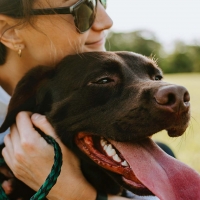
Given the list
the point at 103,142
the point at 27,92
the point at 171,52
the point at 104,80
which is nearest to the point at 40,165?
the point at 103,142

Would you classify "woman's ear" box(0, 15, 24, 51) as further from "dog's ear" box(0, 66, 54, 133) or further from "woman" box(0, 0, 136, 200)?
"dog's ear" box(0, 66, 54, 133)

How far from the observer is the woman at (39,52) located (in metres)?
3.03

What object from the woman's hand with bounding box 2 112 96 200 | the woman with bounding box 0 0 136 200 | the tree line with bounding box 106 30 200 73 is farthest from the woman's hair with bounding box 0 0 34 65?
the tree line with bounding box 106 30 200 73

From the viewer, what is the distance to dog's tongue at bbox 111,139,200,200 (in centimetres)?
261

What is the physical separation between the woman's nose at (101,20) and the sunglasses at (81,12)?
199 millimetres

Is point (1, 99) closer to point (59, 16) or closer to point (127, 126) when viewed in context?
point (59, 16)

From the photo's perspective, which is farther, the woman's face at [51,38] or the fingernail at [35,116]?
the woman's face at [51,38]

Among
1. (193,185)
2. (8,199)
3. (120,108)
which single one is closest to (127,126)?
(120,108)

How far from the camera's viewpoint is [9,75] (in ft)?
11.9

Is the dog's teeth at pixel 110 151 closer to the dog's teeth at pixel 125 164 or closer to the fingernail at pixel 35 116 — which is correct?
the dog's teeth at pixel 125 164

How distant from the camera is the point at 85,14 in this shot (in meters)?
3.50

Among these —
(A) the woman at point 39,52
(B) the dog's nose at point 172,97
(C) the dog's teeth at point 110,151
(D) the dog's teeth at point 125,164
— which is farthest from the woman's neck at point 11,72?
(B) the dog's nose at point 172,97

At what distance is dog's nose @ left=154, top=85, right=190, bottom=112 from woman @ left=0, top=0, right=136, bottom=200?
935mm

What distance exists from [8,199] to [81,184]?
532mm
